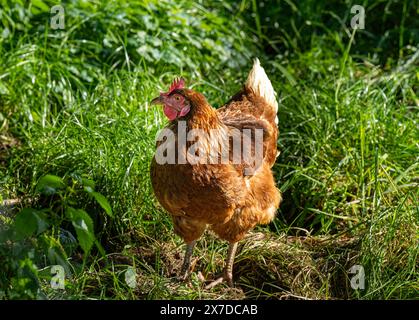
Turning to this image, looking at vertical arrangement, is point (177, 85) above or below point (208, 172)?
above

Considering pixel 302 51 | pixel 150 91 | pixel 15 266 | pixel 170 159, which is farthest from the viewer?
pixel 302 51

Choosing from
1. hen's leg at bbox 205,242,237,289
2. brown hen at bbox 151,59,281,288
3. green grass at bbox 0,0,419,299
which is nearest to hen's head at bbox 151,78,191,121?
brown hen at bbox 151,59,281,288

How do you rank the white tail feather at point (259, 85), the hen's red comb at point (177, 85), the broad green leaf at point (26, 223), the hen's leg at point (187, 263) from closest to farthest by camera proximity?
1. the broad green leaf at point (26, 223)
2. the hen's red comb at point (177, 85)
3. the hen's leg at point (187, 263)
4. the white tail feather at point (259, 85)

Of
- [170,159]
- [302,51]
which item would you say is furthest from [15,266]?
[302,51]

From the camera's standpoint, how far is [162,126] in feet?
16.2

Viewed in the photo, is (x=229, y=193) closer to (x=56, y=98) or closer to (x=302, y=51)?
(x=56, y=98)

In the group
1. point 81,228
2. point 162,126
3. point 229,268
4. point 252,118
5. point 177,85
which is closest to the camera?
point 81,228

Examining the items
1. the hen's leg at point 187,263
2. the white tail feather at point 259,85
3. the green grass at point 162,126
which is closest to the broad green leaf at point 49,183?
the green grass at point 162,126

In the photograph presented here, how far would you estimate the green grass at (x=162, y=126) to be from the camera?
4.06 m

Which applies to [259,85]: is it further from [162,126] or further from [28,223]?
[28,223]

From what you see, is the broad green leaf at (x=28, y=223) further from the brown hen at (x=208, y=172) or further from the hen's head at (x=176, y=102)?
the hen's head at (x=176, y=102)

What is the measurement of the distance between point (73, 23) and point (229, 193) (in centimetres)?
263

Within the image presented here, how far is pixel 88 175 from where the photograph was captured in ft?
14.8

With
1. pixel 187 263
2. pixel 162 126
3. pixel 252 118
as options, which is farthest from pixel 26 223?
pixel 162 126
